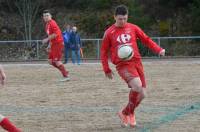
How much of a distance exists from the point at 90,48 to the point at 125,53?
23113mm

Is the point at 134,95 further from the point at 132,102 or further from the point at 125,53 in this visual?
the point at 125,53

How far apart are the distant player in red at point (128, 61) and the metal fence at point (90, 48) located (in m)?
22.1

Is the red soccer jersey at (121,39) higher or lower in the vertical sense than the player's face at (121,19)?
lower

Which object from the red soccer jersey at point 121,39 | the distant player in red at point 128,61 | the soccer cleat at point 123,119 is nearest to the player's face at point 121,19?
the distant player in red at point 128,61

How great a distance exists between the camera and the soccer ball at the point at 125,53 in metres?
9.70

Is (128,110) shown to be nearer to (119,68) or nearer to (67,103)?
(119,68)

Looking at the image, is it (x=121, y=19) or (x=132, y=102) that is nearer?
(x=121, y=19)

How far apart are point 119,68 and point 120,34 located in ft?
1.72

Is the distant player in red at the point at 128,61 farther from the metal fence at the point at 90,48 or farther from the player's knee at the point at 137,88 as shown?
the metal fence at the point at 90,48

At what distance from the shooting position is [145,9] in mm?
41312

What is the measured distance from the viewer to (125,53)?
9695 millimetres

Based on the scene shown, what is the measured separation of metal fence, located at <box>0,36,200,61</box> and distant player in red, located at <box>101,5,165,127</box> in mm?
22150

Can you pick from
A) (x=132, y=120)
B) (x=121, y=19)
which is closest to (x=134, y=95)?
(x=132, y=120)

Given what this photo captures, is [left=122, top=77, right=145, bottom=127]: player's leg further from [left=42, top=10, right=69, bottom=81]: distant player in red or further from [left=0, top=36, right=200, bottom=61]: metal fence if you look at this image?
[left=0, top=36, right=200, bottom=61]: metal fence
